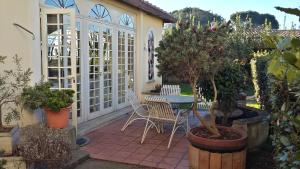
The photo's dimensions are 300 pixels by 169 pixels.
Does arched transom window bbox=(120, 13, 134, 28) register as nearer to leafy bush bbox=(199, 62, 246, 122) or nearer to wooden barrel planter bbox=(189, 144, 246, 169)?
leafy bush bbox=(199, 62, 246, 122)

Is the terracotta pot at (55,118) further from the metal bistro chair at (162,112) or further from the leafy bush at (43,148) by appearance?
the metal bistro chair at (162,112)

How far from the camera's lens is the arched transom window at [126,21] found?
30.3ft

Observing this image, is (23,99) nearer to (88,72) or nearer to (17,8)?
(17,8)

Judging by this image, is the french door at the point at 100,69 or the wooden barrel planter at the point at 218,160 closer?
the wooden barrel planter at the point at 218,160

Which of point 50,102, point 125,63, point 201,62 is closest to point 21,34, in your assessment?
point 50,102

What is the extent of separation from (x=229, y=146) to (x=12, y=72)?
3.60 m

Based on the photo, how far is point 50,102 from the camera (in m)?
5.07

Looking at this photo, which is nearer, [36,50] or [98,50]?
[36,50]

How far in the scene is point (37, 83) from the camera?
547 cm

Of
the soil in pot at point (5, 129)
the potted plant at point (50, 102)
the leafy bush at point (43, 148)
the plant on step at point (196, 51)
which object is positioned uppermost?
the plant on step at point (196, 51)

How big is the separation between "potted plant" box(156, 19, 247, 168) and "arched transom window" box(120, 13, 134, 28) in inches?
189

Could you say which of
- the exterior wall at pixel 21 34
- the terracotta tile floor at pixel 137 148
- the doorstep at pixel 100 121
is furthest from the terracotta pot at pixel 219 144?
the doorstep at pixel 100 121

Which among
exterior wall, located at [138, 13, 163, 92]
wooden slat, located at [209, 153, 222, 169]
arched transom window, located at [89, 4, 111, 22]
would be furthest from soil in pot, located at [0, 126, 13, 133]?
exterior wall, located at [138, 13, 163, 92]

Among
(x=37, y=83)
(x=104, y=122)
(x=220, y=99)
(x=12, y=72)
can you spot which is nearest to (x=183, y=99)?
A: (x=220, y=99)
